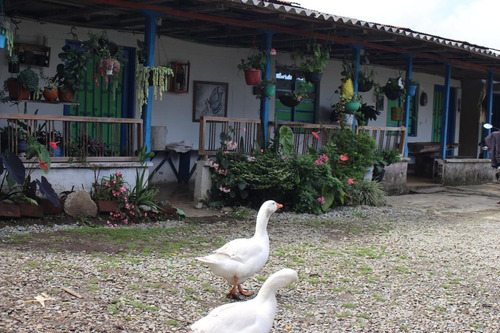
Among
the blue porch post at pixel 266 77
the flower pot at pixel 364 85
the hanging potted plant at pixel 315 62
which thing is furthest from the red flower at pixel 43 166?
the flower pot at pixel 364 85

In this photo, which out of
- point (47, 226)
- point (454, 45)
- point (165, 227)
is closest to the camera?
point (47, 226)

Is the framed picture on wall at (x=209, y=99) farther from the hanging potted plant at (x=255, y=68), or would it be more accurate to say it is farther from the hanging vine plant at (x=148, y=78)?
the hanging vine plant at (x=148, y=78)

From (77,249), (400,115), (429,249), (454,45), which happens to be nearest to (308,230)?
(429,249)

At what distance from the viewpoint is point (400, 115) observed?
49.5 ft

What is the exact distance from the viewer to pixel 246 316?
391cm

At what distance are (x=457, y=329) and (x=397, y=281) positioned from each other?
1.38 meters

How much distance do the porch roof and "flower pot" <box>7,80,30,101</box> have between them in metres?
1.31

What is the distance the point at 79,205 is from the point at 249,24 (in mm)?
4305

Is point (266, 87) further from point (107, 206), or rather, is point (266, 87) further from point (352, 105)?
point (107, 206)

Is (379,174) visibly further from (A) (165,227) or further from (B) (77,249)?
(B) (77,249)

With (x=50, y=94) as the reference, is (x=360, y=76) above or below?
above

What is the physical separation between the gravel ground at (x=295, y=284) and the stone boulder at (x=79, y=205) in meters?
0.93

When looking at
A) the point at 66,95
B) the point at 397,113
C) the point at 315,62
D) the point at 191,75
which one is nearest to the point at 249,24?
the point at 315,62

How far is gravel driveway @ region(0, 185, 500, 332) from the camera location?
4.90 metres
